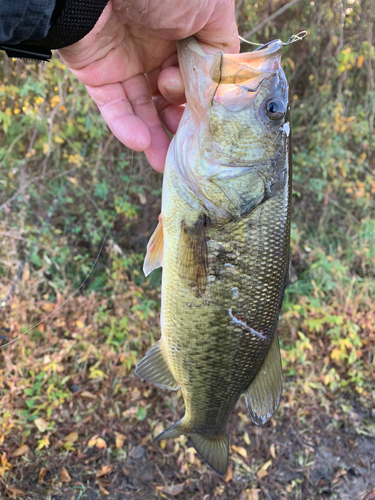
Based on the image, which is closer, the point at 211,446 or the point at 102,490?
the point at 211,446

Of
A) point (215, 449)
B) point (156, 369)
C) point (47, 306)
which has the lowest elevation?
point (215, 449)

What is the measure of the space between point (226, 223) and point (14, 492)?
2.61 meters

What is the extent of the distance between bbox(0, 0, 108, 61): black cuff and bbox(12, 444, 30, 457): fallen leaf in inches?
107

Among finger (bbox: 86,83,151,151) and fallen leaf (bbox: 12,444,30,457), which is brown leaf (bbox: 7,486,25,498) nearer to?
fallen leaf (bbox: 12,444,30,457)

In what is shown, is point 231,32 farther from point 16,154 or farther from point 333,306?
point 333,306

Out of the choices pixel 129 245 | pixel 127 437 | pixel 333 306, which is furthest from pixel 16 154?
pixel 333 306

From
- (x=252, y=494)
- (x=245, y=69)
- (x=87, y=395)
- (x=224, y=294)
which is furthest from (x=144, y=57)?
(x=252, y=494)

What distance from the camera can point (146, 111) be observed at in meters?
1.68

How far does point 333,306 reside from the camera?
3.46m

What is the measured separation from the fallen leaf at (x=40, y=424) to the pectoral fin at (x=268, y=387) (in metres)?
1.95

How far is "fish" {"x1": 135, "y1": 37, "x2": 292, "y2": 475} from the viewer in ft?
3.95

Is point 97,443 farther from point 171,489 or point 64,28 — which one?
point 64,28

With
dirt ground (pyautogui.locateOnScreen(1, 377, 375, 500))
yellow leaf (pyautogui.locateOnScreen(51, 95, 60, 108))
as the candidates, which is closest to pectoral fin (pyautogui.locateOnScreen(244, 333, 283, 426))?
dirt ground (pyautogui.locateOnScreen(1, 377, 375, 500))

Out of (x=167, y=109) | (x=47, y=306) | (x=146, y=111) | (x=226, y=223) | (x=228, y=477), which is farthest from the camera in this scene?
(x=47, y=306)
